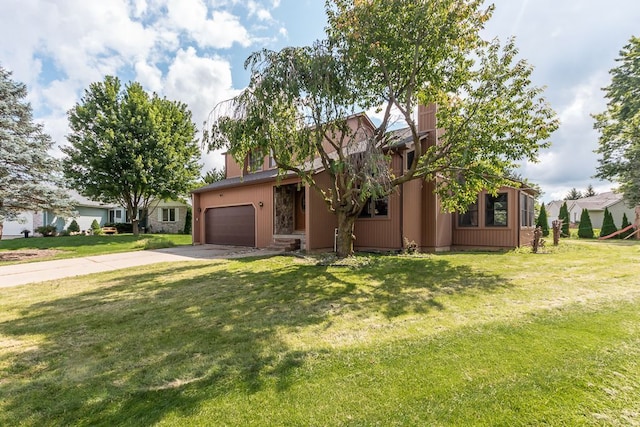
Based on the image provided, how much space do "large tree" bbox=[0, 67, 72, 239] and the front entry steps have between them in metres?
9.51

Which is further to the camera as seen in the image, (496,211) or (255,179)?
(255,179)

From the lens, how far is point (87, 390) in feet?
8.72

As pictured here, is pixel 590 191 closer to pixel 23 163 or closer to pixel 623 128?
pixel 623 128

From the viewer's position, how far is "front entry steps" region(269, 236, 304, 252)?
1193cm

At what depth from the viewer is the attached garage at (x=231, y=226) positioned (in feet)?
46.2

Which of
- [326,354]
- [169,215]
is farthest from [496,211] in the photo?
[169,215]

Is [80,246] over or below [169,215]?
below

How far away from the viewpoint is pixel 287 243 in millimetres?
12164

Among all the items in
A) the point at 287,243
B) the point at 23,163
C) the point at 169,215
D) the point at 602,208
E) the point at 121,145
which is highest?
the point at 121,145

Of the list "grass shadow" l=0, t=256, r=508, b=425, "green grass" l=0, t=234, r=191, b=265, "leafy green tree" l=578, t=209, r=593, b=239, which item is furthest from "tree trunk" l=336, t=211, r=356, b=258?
"leafy green tree" l=578, t=209, r=593, b=239

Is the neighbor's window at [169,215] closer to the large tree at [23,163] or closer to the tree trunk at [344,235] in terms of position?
the large tree at [23,163]

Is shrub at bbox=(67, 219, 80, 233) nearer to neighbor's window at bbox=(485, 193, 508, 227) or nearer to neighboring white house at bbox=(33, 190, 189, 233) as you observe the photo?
neighboring white house at bbox=(33, 190, 189, 233)

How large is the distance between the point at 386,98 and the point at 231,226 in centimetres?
958

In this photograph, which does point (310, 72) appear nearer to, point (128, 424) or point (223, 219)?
point (128, 424)
